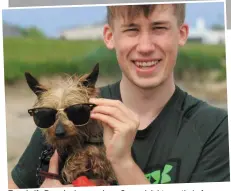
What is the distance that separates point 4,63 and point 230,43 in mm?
1641

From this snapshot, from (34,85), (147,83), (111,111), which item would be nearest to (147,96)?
(147,83)

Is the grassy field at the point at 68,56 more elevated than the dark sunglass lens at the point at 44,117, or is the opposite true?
the grassy field at the point at 68,56

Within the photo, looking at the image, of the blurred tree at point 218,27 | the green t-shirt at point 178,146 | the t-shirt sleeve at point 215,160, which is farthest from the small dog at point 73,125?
Answer: the blurred tree at point 218,27

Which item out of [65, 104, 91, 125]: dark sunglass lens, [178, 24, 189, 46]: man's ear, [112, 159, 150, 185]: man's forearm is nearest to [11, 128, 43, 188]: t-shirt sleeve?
[65, 104, 91, 125]: dark sunglass lens

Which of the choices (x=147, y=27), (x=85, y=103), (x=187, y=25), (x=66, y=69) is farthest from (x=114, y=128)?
(x=187, y=25)

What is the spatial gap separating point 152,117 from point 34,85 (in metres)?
0.87

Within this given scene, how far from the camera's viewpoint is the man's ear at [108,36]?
2745 millimetres

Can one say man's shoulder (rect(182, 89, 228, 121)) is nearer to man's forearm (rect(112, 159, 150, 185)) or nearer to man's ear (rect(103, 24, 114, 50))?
man's forearm (rect(112, 159, 150, 185))

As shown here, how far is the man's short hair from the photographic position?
2.67 meters

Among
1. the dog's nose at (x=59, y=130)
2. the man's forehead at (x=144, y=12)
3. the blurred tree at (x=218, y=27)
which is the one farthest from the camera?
the blurred tree at (x=218, y=27)

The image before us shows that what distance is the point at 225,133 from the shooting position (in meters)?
2.68

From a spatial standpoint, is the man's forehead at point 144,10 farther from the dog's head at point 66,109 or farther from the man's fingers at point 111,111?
the man's fingers at point 111,111

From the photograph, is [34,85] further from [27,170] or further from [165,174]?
[165,174]

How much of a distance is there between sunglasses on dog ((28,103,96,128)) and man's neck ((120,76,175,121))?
293 mm
